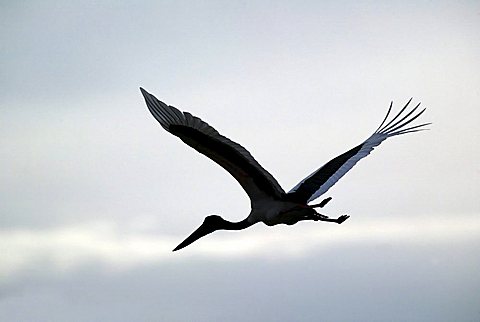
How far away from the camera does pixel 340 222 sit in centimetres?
2322

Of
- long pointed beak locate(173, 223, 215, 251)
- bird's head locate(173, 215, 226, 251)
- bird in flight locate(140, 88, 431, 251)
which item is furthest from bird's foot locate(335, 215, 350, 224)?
long pointed beak locate(173, 223, 215, 251)

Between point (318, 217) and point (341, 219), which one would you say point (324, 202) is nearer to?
point (318, 217)

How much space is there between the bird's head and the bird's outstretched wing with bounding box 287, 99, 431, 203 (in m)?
2.00

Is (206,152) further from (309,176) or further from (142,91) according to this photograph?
(309,176)

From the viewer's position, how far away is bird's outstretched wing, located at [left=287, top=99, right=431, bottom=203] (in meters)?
24.1

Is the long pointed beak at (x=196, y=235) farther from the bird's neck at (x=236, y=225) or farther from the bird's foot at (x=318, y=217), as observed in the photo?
the bird's foot at (x=318, y=217)

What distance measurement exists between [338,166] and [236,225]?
275 cm

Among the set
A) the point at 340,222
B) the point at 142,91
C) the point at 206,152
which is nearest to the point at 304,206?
the point at 340,222

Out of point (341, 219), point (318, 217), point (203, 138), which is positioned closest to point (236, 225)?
point (318, 217)

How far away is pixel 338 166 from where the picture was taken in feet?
84.0

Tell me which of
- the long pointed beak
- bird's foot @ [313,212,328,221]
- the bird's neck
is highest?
the long pointed beak

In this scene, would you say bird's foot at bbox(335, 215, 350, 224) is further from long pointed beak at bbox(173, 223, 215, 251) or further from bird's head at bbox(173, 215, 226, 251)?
long pointed beak at bbox(173, 223, 215, 251)

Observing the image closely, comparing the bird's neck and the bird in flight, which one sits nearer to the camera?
the bird in flight

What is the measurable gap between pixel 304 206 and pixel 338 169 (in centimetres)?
296
